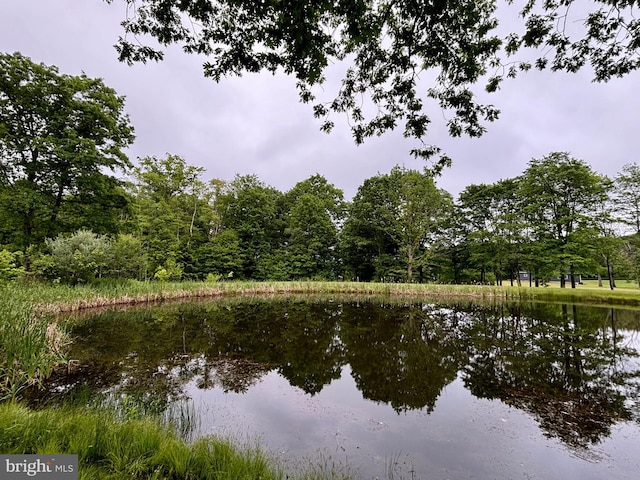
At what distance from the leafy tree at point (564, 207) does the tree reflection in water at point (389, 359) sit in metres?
15.2

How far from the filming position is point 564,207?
24.0 m

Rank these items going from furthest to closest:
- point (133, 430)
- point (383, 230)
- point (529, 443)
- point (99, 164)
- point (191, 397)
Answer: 1. point (383, 230)
2. point (99, 164)
3. point (191, 397)
4. point (529, 443)
5. point (133, 430)

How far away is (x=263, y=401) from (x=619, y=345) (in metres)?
9.72

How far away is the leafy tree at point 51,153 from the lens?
12.6 metres

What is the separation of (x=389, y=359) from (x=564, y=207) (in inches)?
1081

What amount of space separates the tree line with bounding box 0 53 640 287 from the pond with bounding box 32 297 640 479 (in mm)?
7784

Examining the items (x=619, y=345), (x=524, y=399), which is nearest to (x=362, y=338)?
(x=524, y=399)

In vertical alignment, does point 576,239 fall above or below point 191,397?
above

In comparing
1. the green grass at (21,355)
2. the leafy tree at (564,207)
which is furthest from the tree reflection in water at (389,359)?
the leafy tree at (564,207)

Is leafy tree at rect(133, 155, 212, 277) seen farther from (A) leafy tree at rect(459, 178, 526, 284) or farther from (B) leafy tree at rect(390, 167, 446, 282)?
(A) leafy tree at rect(459, 178, 526, 284)

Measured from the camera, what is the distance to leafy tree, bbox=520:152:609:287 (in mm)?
22422

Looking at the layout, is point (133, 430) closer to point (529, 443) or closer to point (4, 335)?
point (4, 335)

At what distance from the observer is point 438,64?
13.0ft

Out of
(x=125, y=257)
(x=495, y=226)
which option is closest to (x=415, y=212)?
(x=495, y=226)
